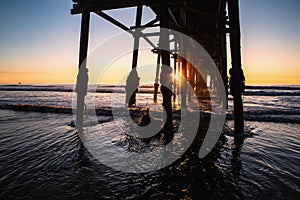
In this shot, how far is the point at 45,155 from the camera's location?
3570 mm

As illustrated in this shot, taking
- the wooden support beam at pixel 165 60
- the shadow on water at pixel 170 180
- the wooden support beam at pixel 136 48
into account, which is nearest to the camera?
the shadow on water at pixel 170 180

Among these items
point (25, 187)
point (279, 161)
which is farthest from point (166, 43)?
point (25, 187)

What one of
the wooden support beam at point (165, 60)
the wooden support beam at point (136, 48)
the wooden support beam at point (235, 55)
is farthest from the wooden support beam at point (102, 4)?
the wooden support beam at point (136, 48)

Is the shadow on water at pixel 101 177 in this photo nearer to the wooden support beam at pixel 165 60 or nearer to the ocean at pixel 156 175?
the ocean at pixel 156 175

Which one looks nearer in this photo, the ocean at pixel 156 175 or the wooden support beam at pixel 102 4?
the ocean at pixel 156 175

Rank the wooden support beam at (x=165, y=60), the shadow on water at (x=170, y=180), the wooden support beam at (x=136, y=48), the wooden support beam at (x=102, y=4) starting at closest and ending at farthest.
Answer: the shadow on water at (x=170, y=180), the wooden support beam at (x=165, y=60), the wooden support beam at (x=102, y=4), the wooden support beam at (x=136, y=48)

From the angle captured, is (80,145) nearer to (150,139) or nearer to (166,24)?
(150,139)

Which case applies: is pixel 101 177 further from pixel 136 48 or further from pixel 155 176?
pixel 136 48

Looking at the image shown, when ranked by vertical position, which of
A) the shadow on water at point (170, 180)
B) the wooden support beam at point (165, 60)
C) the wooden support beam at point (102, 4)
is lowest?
the shadow on water at point (170, 180)

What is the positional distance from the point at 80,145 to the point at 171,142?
2.12 meters

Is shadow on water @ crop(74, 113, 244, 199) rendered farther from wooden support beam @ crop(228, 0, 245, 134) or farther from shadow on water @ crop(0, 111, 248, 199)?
wooden support beam @ crop(228, 0, 245, 134)

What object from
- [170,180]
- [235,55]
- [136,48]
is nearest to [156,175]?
[170,180]

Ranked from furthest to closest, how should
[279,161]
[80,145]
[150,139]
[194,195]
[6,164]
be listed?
1. [150,139]
2. [80,145]
3. [279,161]
4. [6,164]
5. [194,195]

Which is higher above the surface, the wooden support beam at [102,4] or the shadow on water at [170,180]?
the wooden support beam at [102,4]
